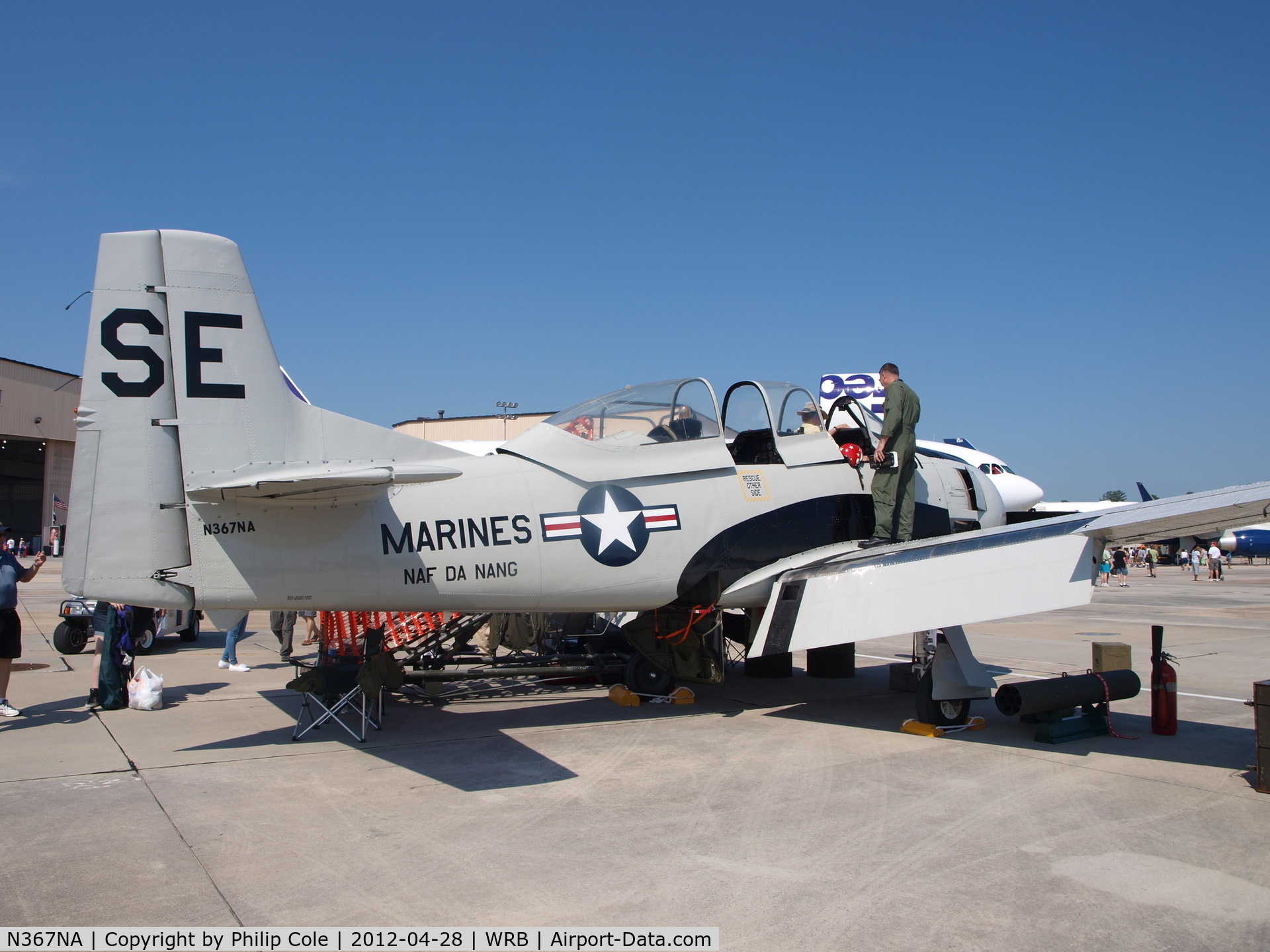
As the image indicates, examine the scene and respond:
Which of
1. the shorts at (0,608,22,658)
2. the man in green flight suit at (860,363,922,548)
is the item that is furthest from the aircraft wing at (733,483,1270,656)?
the shorts at (0,608,22,658)

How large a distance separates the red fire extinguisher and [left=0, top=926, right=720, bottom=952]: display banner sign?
563 cm

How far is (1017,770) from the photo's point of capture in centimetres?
629

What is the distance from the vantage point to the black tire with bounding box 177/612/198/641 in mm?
15289

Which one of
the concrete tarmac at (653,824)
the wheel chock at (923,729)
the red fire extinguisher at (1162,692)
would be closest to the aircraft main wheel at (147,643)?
the concrete tarmac at (653,824)

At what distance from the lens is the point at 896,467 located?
339 inches

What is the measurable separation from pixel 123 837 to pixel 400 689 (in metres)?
4.99

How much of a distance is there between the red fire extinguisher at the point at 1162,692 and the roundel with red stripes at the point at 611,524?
4340 millimetres

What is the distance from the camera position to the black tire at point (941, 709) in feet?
24.8

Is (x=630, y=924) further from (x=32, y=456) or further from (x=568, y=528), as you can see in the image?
(x=32, y=456)

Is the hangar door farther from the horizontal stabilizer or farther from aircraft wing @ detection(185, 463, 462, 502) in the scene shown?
the horizontal stabilizer

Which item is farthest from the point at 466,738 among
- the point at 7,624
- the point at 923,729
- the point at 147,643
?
the point at 147,643

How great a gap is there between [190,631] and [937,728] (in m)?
13.3

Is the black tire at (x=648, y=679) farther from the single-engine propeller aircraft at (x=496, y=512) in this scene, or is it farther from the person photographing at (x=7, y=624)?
the person photographing at (x=7, y=624)

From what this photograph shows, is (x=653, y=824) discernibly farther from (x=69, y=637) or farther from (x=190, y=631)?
(x=190, y=631)
